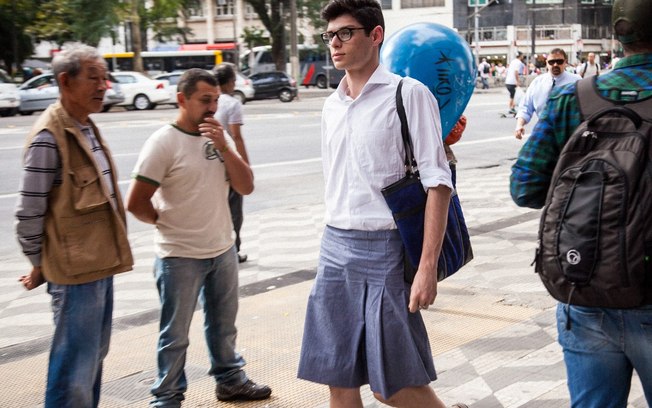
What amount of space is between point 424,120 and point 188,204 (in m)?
1.49

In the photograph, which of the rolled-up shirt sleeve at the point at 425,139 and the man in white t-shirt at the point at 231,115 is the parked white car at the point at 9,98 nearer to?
the man in white t-shirt at the point at 231,115

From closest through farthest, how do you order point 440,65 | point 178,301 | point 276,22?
point 178,301
point 440,65
point 276,22

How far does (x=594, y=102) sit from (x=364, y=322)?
47.2 inches

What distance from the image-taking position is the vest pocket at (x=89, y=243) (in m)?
3.40

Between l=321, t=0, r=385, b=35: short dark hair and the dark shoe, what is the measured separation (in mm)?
2096

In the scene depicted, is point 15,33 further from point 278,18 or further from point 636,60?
point 636,60

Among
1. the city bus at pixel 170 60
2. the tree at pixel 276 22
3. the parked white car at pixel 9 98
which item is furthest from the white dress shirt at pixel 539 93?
the city bus at pixel 170 60

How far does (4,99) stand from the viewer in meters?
28.5

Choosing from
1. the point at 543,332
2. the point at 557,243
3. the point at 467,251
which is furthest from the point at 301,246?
the point at 557,243

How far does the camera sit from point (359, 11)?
10.3ft

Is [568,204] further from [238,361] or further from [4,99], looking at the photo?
[4,99]

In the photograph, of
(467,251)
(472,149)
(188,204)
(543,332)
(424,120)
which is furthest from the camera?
(472,149)

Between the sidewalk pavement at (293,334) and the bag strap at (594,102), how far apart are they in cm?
226

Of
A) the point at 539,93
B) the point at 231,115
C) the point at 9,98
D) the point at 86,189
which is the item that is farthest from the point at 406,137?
the point at 9,98
